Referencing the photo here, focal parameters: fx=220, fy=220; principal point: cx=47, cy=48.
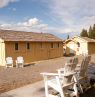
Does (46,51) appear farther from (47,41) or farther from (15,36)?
(15,36)

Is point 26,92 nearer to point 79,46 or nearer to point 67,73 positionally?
point 67,73

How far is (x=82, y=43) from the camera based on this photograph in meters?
41.6

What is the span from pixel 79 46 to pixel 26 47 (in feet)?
60.2

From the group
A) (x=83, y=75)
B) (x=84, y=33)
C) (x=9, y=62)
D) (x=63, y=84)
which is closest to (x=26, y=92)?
(x=63, y=84)

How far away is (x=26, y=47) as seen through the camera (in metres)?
26.0

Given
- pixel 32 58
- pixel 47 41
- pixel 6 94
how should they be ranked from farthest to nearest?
pixel 47 41 < pixel 32 58 < pixel 6 94

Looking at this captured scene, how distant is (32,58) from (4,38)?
537 centimetres

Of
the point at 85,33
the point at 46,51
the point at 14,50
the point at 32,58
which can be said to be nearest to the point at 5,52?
the point at 14,50

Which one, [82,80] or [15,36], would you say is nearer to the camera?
[82,80]

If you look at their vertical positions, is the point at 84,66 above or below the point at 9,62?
above

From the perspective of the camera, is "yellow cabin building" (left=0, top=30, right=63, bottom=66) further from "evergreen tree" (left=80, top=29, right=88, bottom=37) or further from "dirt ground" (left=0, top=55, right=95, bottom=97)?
"evergreen tree" (left=80, top=29, right=88, bottom=37)

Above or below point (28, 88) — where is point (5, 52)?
above

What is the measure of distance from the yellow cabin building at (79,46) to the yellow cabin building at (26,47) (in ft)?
28.3

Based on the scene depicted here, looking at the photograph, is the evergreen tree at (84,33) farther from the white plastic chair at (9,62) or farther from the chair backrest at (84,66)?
the chair backrest at (84,66)
